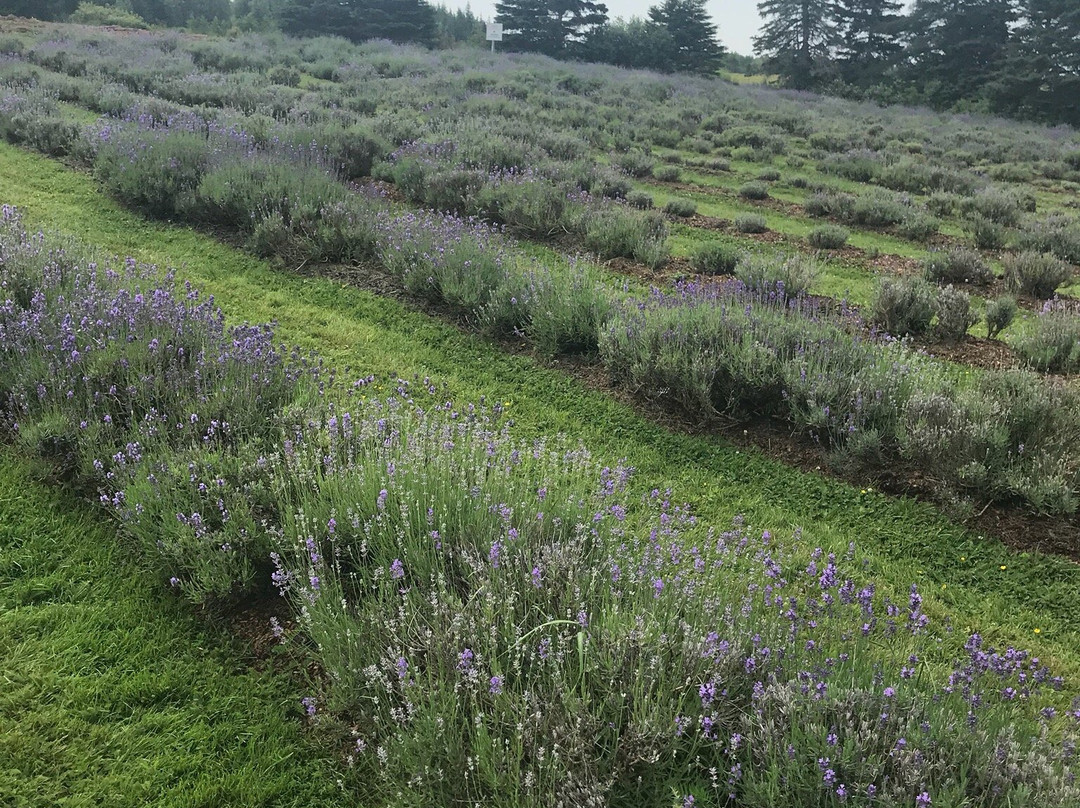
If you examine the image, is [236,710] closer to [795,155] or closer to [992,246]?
[992,246]

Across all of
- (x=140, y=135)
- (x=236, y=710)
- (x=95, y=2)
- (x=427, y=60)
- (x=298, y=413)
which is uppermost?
(x=95, y=2)

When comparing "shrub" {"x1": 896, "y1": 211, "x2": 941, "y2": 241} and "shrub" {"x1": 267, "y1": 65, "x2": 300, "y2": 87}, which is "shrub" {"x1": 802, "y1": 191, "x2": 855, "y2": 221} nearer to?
"shrub" {"x1": 896, "y1": 211, "x2": 941, "y2": 241}

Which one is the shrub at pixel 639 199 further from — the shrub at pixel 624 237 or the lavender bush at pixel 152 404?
the lavender bush at pixel 152 404

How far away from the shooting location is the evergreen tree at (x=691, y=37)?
138 feet

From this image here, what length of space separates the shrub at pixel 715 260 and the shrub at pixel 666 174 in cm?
715

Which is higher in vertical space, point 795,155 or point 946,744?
point 795,155

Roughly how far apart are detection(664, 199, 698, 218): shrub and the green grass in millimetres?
10431

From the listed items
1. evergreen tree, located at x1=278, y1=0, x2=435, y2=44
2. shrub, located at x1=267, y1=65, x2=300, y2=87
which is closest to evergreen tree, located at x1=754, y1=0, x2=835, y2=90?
evergreen tree, located at x1=278, y1=0, x2=435, y2=44

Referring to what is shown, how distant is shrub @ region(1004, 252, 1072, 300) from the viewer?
8.98 metres

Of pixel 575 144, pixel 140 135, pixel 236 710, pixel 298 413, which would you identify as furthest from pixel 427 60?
pixel 236 710

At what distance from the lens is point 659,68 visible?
1623 inches

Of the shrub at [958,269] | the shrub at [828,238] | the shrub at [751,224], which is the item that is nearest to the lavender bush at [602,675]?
the shrub at [958,269]

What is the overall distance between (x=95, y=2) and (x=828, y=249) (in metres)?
43.1

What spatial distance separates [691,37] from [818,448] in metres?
44.3
